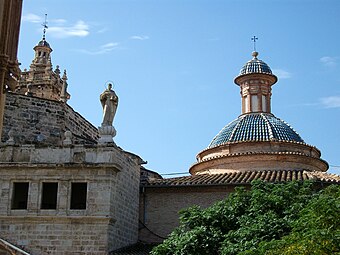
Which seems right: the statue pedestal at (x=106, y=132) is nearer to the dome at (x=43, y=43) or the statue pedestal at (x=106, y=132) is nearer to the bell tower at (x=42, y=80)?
the bell tower at (x=42, y=80)

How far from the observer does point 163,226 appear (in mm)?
21500

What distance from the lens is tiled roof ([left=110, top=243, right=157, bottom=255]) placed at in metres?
18.8

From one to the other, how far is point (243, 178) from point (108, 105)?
18.4ft

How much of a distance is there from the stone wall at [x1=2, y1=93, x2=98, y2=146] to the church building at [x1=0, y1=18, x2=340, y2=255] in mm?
39

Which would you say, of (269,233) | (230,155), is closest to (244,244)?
(269,233)

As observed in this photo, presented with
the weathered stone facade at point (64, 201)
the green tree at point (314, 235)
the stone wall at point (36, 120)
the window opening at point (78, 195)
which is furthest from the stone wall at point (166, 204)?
the green tree at point (314, 235)

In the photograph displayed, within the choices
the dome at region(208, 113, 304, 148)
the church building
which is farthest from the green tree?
the dome at region(208, 113, 304, 148)

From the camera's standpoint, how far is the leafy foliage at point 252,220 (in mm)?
12828

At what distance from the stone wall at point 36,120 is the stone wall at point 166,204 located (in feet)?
11.9

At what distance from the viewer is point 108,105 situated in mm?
19859

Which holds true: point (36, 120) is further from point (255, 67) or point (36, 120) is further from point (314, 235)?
point (314, 235)

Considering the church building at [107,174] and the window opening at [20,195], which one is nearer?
the church building at [107,174]

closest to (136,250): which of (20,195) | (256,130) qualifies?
(20,195)

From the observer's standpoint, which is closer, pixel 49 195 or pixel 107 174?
pixel 107 174
